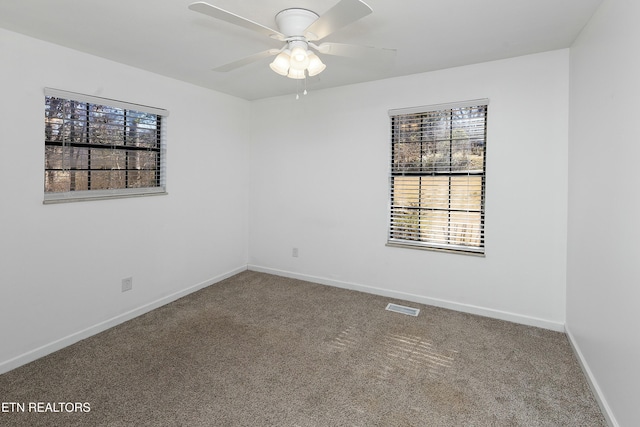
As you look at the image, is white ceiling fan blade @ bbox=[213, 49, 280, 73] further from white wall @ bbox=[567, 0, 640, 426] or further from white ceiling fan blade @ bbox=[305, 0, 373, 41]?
white wall @ bbox=[567, 0, 640, 426]

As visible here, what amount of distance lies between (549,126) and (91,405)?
13.0 ft

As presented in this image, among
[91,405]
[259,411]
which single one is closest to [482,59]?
[259,411]

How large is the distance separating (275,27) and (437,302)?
2947mm

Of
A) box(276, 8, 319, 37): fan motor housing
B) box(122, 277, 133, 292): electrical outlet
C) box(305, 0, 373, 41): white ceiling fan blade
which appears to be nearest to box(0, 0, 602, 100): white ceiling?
box(276, 8, 319, 37): fan motor housing

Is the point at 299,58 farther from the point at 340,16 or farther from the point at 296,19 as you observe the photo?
the point at 340,16

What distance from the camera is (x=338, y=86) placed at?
3.86 metres

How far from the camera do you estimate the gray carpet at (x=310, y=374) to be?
1.89 m

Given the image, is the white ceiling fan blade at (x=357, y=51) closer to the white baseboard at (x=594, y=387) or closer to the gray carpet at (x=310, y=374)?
the gray carpet at (x=310, y=374)

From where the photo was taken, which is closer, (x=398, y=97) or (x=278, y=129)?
(x=398, y=97)

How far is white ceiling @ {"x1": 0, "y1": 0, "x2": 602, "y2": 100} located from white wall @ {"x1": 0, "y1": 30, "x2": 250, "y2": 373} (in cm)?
26

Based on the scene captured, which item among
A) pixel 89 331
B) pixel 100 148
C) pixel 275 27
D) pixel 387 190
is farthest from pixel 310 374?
pixel 100 148

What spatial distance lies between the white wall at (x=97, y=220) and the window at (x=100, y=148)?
3.1 inches

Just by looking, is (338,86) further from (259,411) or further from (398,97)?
(259,411)

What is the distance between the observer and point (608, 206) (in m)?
1.94
